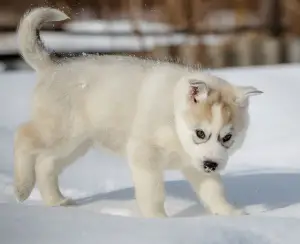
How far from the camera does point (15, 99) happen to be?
7.03 m

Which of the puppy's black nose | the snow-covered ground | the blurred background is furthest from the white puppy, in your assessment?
the blurred background

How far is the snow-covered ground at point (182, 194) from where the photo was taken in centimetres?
218

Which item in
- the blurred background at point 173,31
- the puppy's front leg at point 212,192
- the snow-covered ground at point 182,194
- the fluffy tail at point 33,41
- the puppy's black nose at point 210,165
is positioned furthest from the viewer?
the blurred background at point 173,31

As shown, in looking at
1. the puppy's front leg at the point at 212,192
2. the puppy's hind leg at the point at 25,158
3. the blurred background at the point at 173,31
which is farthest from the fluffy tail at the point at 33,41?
the blurred background at the point at 173,31

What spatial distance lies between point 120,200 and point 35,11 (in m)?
1.01

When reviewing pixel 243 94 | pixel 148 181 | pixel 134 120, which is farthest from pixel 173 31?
pixel 148 181

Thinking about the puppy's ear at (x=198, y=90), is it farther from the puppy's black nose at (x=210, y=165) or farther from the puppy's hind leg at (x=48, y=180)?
the puppy's hind leg at (x=48, y=180)

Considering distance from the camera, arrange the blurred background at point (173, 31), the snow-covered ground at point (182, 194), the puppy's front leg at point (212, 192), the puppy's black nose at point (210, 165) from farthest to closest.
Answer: the blurred background at point (173, 31)
the puppy's front leg at point (212, 192)
the puppy's black nose at point (210, 165)
the snow-covered ground at point (182, 194)

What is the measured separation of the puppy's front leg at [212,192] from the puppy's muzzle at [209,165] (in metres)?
0.25

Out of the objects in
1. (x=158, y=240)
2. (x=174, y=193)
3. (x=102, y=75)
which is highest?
(x=102, y=75)

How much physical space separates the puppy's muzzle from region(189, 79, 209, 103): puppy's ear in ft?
0.85

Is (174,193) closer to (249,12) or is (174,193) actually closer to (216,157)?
(216,157)

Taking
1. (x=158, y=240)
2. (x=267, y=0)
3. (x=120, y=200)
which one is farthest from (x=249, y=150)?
(x=267, y=0)

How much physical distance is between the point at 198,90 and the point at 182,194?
0.87 meters
